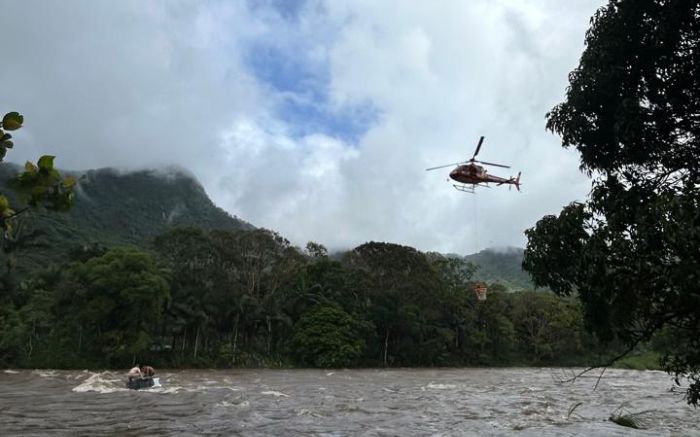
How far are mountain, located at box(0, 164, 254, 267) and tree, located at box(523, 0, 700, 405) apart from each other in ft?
226

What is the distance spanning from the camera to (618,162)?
9.98 metres

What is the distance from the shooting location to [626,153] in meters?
9.72

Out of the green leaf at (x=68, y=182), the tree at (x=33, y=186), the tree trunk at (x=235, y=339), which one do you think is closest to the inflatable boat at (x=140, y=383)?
the tree trunk at (x=235, y=339)

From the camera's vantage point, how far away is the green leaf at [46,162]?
9.55 ft

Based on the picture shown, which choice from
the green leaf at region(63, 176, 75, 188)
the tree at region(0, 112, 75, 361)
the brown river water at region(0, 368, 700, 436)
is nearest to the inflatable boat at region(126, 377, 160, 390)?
the brown river water at region(0, 368, 700, 436)

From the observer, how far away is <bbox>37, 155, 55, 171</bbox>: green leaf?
2910 millimetres

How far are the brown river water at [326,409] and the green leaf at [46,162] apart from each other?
12142mm

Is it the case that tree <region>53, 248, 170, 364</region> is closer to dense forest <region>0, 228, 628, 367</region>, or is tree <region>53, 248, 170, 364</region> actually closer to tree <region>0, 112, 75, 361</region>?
dense forest <region>0, 228, 628, 367</region>

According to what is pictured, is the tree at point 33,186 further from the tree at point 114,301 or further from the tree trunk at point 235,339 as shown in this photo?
the tree trunk at point 235,339

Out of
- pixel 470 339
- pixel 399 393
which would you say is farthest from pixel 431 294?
pixel 399 393

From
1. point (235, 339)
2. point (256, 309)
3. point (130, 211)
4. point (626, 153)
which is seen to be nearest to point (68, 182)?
point (626, 153)

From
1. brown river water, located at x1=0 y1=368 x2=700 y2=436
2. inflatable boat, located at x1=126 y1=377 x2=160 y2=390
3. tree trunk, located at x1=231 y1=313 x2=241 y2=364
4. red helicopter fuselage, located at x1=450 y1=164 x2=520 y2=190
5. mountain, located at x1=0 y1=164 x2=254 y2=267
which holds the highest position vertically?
mountain, located at x1=0 y1=164 x2=254 y2=267

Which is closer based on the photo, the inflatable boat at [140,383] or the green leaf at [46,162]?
the green leaf at [46,162]

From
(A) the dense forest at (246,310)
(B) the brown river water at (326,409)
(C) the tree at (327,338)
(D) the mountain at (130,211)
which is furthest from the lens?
(D) the mountain at (130,211)
